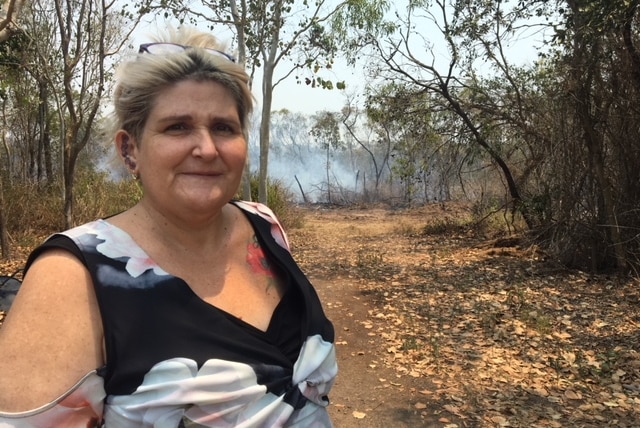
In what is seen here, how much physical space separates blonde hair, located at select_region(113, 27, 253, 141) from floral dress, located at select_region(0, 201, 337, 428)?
0.27 meters

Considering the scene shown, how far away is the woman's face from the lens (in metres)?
1.20

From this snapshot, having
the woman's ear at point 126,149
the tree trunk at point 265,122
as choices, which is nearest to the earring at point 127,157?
A: the woman's ear at point 126,149

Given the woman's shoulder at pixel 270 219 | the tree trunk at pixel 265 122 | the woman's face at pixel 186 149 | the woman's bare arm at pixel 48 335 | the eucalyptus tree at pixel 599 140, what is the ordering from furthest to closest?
the tree trunk at pixel 265 122 < the eucalyptus tree at pixel 599 140 < the woman's shoulder at pixel 270 219 < the woman's face at pixel 186 149 < the woman's bare arm at pixel 48 335

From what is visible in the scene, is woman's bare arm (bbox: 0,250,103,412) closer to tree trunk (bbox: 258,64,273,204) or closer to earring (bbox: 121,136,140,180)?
earring (bbox: 121,136,140,180)

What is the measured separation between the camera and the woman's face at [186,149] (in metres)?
1.20

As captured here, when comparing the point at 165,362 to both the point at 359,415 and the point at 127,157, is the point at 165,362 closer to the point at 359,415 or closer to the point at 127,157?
the point at 127,157

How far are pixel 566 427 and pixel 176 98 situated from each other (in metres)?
3.23

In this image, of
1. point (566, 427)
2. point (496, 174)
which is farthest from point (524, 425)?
point (496, 174)

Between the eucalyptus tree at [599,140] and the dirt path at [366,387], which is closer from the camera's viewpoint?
the dirt path at [366,387]

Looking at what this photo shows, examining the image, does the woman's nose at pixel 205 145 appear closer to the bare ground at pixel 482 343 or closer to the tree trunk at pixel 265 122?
the bare ground at pixel 482 343

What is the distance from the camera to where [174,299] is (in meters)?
1.11

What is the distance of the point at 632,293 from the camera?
6152mm

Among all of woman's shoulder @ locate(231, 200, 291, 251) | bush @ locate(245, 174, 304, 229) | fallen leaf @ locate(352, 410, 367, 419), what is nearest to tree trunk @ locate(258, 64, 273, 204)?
bush @ locate(245, 174, 304, 229)

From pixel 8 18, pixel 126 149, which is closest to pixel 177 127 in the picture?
pixel 126 149
